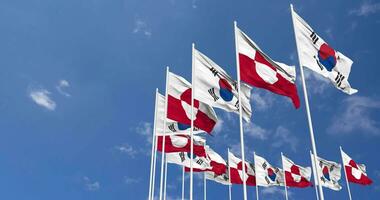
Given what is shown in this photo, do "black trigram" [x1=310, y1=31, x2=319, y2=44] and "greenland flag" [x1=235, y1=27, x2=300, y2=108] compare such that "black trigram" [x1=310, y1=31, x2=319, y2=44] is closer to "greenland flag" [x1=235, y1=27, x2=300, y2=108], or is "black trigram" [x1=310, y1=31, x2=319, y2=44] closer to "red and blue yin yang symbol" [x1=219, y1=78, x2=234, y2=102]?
"greenland flag" [x1=235, y1=27, x2=300, y2=108]

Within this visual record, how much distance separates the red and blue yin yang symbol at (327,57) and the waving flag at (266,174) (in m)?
22.3

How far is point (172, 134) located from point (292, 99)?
9.41 m

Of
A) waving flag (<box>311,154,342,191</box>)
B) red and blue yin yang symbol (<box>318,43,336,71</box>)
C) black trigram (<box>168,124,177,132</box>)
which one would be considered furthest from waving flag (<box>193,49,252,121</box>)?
waving flag (<box>311,154,342,191</box>)

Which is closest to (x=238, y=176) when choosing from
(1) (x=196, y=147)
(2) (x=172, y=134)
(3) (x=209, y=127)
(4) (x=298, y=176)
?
(4) (x=298, y=176)

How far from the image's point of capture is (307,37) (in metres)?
15.7

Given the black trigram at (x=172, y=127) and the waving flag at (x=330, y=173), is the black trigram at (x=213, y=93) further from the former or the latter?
the waving flag at (x=330, y=173)

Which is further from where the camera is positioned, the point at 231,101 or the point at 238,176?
the point at 238,176

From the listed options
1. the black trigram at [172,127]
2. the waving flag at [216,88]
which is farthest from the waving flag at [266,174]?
the waving flag at [216,88]

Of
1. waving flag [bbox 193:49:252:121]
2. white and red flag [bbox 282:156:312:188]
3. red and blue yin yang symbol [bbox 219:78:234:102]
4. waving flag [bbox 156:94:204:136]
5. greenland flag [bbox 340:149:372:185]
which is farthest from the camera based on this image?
white and red flag [bbox 282:156:312:188]

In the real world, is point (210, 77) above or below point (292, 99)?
above

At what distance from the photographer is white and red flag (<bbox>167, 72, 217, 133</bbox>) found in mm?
19594

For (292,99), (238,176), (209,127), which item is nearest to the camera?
(292,99)

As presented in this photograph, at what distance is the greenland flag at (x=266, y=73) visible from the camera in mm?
15609

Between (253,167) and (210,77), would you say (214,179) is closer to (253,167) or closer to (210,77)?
(253,167)
